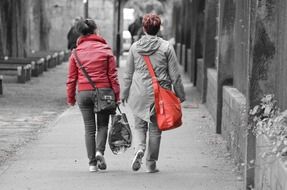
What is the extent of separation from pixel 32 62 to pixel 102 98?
20242mm

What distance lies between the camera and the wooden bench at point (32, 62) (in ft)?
97.8

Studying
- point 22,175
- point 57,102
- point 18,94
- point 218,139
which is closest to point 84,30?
point 22,175

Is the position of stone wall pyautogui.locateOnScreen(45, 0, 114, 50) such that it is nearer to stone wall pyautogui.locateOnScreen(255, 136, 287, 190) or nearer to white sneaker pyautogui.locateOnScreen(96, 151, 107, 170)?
white sneaker pyautogui.locateOnScreen(96, 151, 107, 170)

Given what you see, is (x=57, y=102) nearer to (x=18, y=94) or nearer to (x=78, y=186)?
(x=18, y=94)

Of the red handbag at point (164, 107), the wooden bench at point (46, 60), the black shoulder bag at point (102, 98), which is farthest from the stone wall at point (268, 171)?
the wooden bench at point (46, 60)

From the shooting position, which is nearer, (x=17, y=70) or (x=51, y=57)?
(x=17, y=70)

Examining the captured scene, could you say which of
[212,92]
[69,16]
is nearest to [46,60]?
[69,16]

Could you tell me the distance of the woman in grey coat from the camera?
35.5 ft

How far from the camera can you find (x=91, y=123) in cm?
1094

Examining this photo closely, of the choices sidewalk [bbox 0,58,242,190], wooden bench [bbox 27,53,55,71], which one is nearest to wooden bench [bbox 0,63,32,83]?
wooden bench [bbox 27,53,55,71]

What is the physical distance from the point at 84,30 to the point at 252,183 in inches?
103

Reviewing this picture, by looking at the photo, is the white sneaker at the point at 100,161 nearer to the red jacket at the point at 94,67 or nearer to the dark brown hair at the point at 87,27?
the red jacket at the point at 94,67

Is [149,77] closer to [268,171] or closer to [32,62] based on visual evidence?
[268,171]

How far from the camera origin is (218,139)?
14594 mm
